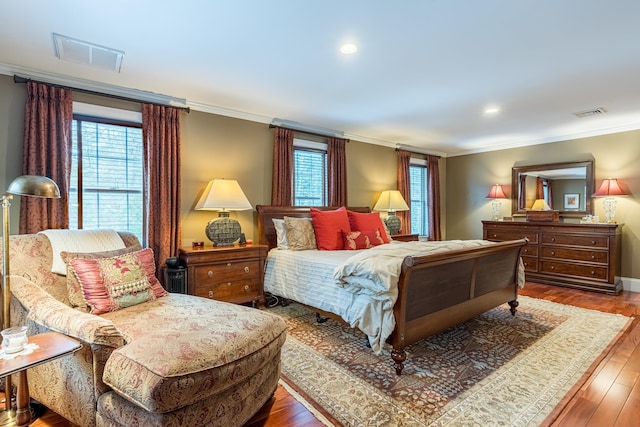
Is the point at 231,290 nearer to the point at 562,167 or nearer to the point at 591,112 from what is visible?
the point at 591,112

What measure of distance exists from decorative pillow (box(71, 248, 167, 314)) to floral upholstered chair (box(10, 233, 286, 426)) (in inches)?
2.9

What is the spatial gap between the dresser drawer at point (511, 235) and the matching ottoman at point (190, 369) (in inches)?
191

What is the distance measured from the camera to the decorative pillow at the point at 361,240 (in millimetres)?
3869

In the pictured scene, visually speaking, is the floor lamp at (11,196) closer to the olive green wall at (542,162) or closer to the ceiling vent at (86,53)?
the ceiling vent at (86,53)

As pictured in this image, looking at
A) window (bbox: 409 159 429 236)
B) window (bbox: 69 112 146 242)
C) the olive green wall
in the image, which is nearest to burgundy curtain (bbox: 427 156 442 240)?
window (bbox: 409 159 429 236)

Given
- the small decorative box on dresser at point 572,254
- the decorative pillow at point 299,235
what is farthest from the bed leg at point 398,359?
the small decorative box on dresser at point 572,254

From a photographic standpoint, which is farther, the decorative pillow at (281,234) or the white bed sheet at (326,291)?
the decorative pillow at (281,234)

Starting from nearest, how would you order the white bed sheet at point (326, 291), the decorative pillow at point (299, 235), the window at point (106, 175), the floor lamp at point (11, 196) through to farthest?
the floor lamp at point (11, 196) < the white bed sheet at point (326, 291) < the window at point (106, 175) < the decorative pillow at point (299, 235)

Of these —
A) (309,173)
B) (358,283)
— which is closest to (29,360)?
(358,283)

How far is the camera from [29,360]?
4.34 feet

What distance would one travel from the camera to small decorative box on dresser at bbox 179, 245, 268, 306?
3.31 metres

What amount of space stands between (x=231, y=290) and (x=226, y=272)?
→ 21 cm

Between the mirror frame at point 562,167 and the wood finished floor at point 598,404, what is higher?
the mirror frame at point 562,167

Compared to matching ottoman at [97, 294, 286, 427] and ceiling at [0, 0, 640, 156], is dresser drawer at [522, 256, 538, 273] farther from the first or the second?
matching ottoman at [97, 294, 286, 427]
